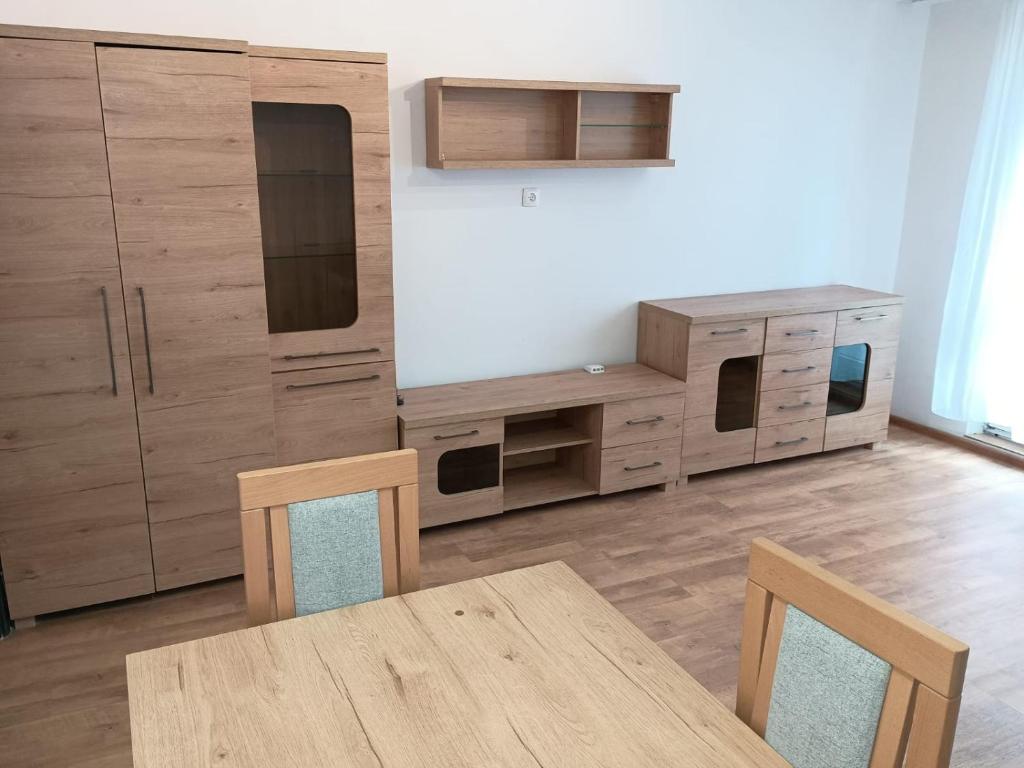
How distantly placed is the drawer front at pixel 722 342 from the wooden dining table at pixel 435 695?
8.16 feet

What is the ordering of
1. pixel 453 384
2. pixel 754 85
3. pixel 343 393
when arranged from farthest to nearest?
pixel 754 85 < pixel 453 384 < pixel 343 393

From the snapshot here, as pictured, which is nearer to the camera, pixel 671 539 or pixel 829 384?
pixel 671 539

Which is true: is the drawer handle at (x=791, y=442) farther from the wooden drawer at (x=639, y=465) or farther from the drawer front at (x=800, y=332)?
the wooden drawer at (x=639, y=465)

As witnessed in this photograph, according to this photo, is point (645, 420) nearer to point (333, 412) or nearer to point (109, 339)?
point (333, 412)

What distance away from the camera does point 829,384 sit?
14.6 ft

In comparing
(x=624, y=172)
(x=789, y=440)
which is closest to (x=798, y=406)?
(x=789, y=440)

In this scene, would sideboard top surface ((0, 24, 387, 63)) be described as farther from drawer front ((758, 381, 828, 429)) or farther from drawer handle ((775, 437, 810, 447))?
drawer handle ((775, 437, 810, 447))

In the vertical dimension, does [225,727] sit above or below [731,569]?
above

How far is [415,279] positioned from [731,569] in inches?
71.4

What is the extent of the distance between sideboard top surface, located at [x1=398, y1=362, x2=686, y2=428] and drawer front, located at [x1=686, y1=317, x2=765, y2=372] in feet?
0.53

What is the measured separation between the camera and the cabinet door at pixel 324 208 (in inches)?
116

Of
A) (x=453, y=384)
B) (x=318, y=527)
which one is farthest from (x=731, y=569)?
(x=318, y=527)

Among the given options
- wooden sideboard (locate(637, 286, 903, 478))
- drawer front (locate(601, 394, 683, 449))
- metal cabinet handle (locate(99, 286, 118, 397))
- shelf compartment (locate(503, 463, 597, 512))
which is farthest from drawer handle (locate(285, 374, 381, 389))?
wooden sideboard (locate(637, 286, 903, 478))

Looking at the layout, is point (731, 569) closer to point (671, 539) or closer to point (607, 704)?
point (671, 539)
